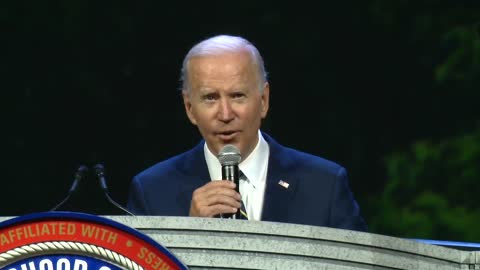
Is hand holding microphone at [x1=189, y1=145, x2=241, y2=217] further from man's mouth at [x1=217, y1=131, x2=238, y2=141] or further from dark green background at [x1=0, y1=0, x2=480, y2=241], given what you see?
dark green background at [x1=0, y1=0, x2=480, y2=241]

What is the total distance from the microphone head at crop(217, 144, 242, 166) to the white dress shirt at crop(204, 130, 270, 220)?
1.17 feet

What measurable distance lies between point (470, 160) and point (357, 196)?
1.07 meters

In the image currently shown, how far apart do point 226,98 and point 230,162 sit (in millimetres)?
393

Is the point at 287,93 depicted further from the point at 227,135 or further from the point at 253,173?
the point at 227,135

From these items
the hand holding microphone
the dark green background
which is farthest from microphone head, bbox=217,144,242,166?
the dark green background

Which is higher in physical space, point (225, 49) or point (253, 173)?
point (225, 49)

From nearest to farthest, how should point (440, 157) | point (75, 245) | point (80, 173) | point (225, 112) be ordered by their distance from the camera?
point (75, 245), point (80, 173), point (225, 112), point (440, 157)

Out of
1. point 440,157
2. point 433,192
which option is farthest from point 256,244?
point 440,157

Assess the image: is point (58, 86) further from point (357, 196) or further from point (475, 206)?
point (475, 206)

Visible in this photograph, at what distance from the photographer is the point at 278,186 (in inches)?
164

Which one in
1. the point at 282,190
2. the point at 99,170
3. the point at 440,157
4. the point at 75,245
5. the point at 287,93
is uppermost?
the point at 287,93

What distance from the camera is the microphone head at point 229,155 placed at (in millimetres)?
3682

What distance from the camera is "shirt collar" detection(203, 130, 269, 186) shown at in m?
4.19

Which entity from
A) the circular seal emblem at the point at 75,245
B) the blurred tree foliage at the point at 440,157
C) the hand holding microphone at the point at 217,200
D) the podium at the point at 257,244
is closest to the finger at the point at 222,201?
the hand holding microphone at the point at 217,200
